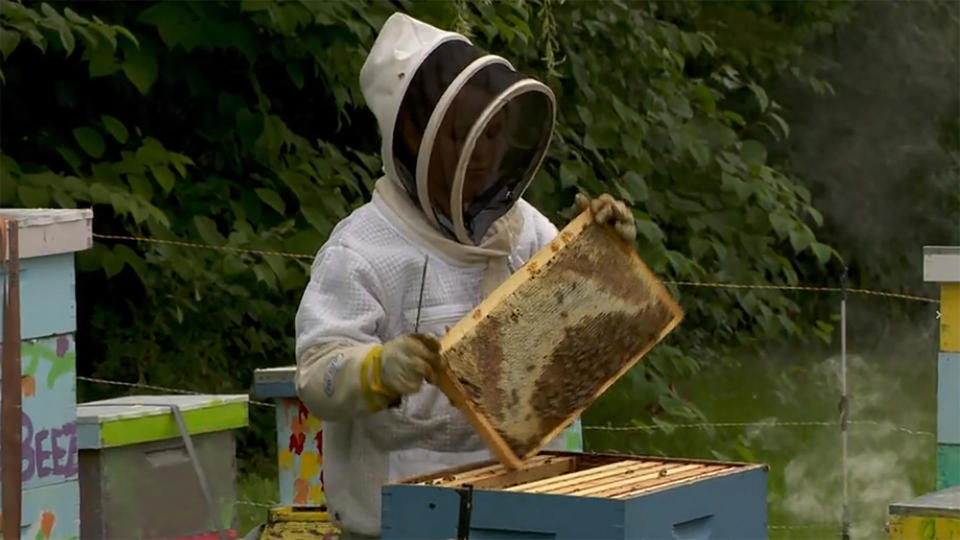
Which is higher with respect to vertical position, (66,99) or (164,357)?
(66,99)

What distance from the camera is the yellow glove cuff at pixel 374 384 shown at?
2259 mm

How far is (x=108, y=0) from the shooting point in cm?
493

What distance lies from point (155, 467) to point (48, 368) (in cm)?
52

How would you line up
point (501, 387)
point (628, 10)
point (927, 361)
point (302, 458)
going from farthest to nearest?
point (927, 361) < point (628, 10) < point (302, 458) < point (501, 387)

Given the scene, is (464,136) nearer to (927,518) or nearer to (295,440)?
(927,518)

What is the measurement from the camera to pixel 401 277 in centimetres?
249

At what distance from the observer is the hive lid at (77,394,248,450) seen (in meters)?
3.27

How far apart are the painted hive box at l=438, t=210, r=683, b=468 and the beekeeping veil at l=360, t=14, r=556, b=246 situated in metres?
0.17

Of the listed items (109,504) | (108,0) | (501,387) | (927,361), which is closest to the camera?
(501,387)

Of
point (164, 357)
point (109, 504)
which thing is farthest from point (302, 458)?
point (164, 357)

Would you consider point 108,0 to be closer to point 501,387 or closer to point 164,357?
point 164,357

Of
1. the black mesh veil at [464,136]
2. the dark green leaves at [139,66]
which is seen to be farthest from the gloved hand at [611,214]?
the dark green leaves at [139,66]

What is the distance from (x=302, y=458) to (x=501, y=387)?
139 cm

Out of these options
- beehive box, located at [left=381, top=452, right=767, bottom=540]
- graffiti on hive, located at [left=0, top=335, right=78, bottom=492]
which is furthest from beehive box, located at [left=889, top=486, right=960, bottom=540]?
graffiti on hive, located at [left=0, top=335, right=78, bottom=492]
